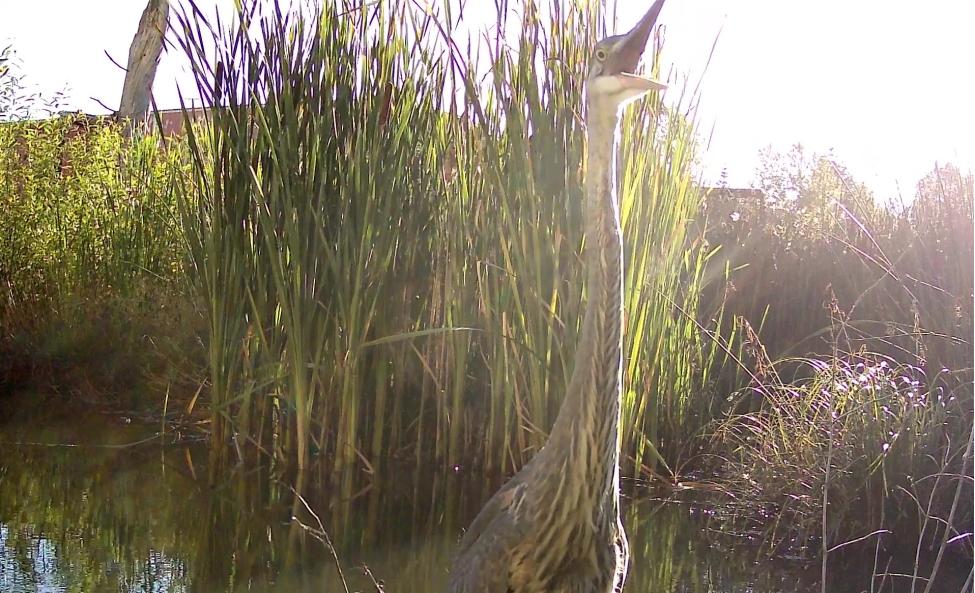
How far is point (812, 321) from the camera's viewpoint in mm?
3875

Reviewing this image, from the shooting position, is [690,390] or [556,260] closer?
[556,260]

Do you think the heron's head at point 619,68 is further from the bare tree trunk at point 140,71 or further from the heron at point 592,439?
the bare tree trunk at point 140,71

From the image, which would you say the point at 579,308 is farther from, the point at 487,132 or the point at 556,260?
the point at 487,132

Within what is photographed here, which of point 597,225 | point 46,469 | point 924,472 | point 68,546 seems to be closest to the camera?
point 597,225

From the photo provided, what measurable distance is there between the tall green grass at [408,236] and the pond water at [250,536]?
17 cm

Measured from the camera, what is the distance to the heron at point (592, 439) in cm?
136

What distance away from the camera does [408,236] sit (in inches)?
104

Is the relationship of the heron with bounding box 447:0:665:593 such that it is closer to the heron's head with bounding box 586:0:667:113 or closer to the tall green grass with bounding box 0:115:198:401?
the heron's head with bounding box 586:0:667:113

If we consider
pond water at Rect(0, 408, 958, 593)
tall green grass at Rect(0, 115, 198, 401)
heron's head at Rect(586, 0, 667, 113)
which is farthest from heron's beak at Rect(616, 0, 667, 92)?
tall green grass at Rect(0, 115, 198, 401)

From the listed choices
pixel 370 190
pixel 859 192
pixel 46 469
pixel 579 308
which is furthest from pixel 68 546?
pixel 859 192

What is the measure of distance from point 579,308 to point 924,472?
0.88 metres

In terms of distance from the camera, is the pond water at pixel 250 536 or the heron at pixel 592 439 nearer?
the heron at pixel 592 439

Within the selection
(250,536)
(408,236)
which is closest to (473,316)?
(408,236)

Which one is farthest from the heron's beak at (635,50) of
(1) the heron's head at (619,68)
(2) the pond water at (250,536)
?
(2) the pond water at (250,536)
